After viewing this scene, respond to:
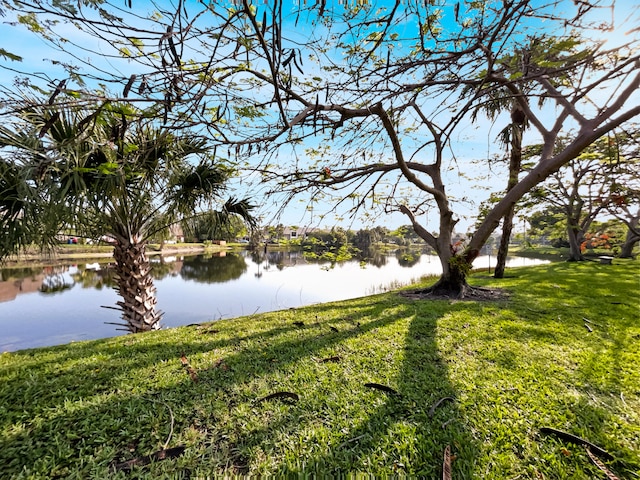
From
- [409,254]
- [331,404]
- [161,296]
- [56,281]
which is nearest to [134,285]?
[331,404]

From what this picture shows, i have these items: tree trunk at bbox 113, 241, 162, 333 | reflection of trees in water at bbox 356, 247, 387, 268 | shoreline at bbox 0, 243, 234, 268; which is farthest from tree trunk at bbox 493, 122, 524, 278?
shoreline at bbox 0, 243, 234, 268

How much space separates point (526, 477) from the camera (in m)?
1.35

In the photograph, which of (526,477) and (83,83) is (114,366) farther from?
(526,477)

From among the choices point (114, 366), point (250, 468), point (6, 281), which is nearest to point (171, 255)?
point (6, 281)

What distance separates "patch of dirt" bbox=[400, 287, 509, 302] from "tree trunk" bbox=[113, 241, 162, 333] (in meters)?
5.10

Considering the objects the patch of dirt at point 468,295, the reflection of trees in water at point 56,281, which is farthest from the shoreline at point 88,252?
the patch of dirt at point 468,295

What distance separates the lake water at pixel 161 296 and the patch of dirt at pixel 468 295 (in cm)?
84

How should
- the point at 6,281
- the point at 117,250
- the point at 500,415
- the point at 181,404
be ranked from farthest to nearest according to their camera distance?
the point at 6,281
the point at 117,250
the point at 181,404
the point at 500,415

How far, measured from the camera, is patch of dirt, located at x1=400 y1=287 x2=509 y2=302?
5.68m

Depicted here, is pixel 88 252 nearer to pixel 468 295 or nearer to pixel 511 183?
pixel 468 295

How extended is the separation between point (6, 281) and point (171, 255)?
50.3 feet

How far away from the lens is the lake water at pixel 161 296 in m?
6.73

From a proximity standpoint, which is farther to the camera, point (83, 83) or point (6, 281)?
point (6, 281)

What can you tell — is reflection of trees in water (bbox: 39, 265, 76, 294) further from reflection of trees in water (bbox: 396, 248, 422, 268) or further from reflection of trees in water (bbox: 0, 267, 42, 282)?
reflection of trees in water (bbox: 396, 248, 422, 268)
